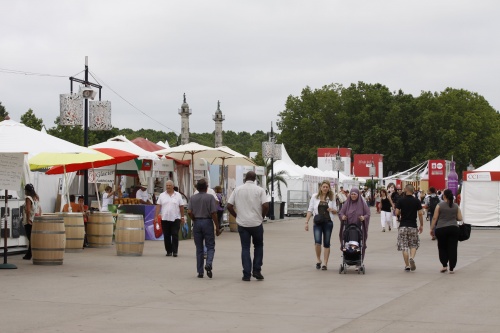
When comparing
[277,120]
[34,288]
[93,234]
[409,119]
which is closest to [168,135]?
[277,120]

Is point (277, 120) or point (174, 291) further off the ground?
point (277, 120)

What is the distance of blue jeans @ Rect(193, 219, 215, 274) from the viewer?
1606 centimetres

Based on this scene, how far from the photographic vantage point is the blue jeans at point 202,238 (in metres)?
16.1

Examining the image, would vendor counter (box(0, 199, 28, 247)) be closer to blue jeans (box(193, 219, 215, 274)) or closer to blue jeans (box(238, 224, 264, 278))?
blue jeans (box(193, 219, 215, 274))

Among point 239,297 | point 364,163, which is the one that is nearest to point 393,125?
point 364,163

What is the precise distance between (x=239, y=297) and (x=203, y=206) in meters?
3.23

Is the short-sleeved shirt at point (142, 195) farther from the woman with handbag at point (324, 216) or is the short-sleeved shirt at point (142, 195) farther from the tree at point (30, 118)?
the tree at point (30, 118)

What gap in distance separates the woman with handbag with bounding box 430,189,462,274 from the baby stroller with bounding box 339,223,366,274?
5.21ft

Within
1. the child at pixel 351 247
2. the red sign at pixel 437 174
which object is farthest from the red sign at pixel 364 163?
the child at pixel 351 247

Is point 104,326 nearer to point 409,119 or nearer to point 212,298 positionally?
point 212,298

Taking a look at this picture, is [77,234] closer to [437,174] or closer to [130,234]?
[130,234]

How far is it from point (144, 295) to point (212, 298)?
98 cm

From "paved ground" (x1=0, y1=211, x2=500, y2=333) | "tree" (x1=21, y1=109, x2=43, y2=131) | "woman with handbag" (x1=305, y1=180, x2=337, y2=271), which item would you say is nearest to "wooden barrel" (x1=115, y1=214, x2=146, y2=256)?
"paved ground" (x1=0, y1=211, x2=500, y2=333)

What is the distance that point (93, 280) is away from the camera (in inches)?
602
